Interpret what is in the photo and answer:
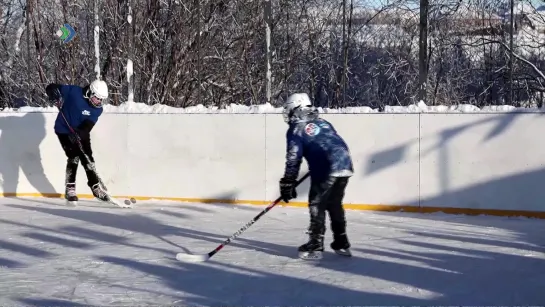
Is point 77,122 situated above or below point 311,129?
above

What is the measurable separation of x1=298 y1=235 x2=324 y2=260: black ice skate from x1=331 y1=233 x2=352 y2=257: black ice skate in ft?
0.44

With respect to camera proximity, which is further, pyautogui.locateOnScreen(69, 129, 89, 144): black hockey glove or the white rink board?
pyautogui.locateOnScreen(69, 129, 89, 144): black hockey glove

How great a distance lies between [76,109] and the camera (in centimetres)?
961

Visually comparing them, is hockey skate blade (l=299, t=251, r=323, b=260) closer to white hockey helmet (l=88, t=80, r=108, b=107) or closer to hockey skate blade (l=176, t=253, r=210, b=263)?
hockey skate blade (l=176, t=253, r=210, b=263)

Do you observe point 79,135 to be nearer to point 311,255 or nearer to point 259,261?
point 259,261

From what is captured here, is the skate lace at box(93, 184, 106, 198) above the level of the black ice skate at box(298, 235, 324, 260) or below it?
above

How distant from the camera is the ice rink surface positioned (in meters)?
5.34

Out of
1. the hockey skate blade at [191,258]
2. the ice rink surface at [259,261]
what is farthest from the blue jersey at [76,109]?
the hockey skate blade at [191,258]

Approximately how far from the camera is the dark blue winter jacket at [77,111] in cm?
959

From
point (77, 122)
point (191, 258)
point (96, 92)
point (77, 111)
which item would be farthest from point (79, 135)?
point (191, 258)

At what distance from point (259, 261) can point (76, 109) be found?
408cm

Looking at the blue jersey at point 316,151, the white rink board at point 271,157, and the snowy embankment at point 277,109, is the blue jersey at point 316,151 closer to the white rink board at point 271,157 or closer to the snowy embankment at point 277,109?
the white rink board at point 271,157

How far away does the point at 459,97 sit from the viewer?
53.1 feet

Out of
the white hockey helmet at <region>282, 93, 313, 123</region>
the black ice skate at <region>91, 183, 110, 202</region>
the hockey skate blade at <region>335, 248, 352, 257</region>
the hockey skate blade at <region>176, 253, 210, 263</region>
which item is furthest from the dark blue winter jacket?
the hockey skate blade at <region>335, 248, 352, 257</region>
